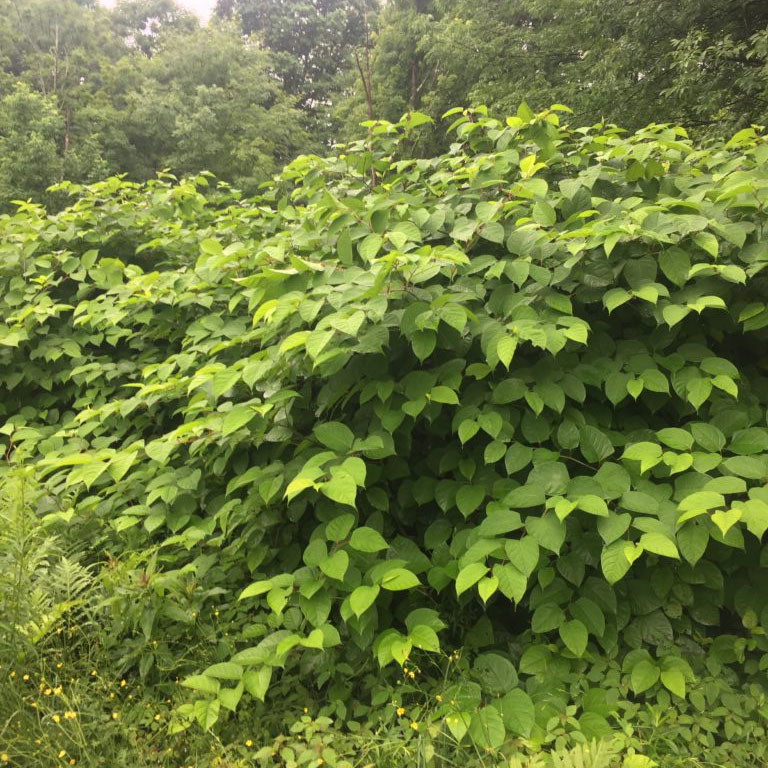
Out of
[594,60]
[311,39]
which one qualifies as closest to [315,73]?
[311,39]

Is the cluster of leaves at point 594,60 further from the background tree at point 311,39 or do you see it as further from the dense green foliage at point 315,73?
the background tree at point 311,39

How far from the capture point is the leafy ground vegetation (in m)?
1.60

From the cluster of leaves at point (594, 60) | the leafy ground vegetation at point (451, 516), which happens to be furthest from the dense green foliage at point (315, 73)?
the leafy ground vegetation at point (451, 516)

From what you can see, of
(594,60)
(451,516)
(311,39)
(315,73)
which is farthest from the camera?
(311,39)

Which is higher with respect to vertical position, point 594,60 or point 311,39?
point 311,39

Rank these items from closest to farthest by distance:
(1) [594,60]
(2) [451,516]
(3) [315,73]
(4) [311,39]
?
(2) [451,516]
(1) [594,60]
(3) [315,73]
(4) [311,39]

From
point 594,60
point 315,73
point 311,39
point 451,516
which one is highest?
point 311,39

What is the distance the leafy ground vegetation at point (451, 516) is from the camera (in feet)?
5.25

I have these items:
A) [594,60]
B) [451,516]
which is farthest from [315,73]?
[451,516]

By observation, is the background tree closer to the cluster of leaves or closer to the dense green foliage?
the dense green foliage

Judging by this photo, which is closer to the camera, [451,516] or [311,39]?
[451,516]

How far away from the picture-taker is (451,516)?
7.22ft

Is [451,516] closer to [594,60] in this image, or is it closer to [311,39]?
[594,60]

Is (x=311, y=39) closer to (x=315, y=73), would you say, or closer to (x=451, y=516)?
(x=315, y=73)
